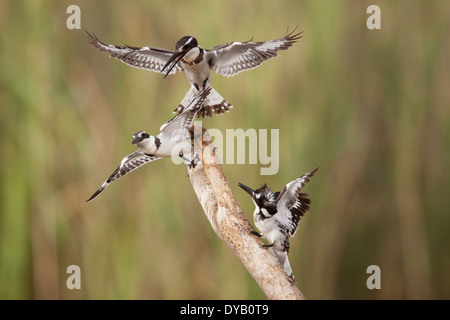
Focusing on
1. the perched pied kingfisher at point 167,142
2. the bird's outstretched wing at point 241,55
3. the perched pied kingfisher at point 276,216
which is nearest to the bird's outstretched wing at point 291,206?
the perched pied kingfisher at point 276,216

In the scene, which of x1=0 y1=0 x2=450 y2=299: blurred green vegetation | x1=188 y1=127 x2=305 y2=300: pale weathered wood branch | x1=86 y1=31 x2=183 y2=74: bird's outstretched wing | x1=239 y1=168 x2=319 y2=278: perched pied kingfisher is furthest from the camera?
x1=0 y1=0 x2=450 y2=299: blurred green vegetation

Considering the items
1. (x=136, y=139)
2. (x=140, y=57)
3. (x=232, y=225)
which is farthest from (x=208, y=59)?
(x=232, y=225)

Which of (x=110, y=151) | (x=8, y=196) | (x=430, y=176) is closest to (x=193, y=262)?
(x=110, y=151)

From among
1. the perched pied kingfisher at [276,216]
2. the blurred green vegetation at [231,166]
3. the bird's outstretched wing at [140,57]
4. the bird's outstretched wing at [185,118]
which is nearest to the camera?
the bird's outstretched wing at [185,118]

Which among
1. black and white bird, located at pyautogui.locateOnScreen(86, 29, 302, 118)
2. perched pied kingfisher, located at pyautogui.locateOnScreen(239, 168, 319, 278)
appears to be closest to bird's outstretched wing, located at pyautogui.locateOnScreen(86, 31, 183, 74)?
black and white bird, located at pyautogui.locateOnScreen(86, 29, 302, 118)

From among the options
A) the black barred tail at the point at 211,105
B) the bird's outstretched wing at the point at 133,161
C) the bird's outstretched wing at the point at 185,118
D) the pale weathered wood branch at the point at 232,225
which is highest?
the black barred tail at the point at 211,105

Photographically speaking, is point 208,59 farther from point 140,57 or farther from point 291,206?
point 291,206

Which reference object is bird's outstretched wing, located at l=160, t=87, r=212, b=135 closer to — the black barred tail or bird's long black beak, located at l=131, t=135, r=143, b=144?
bird's long black beak, located at l=131, t=135, r=143, b=144

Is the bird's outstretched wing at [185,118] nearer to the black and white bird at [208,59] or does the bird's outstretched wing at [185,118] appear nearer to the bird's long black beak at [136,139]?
the bird's long black beak at [136,139]
